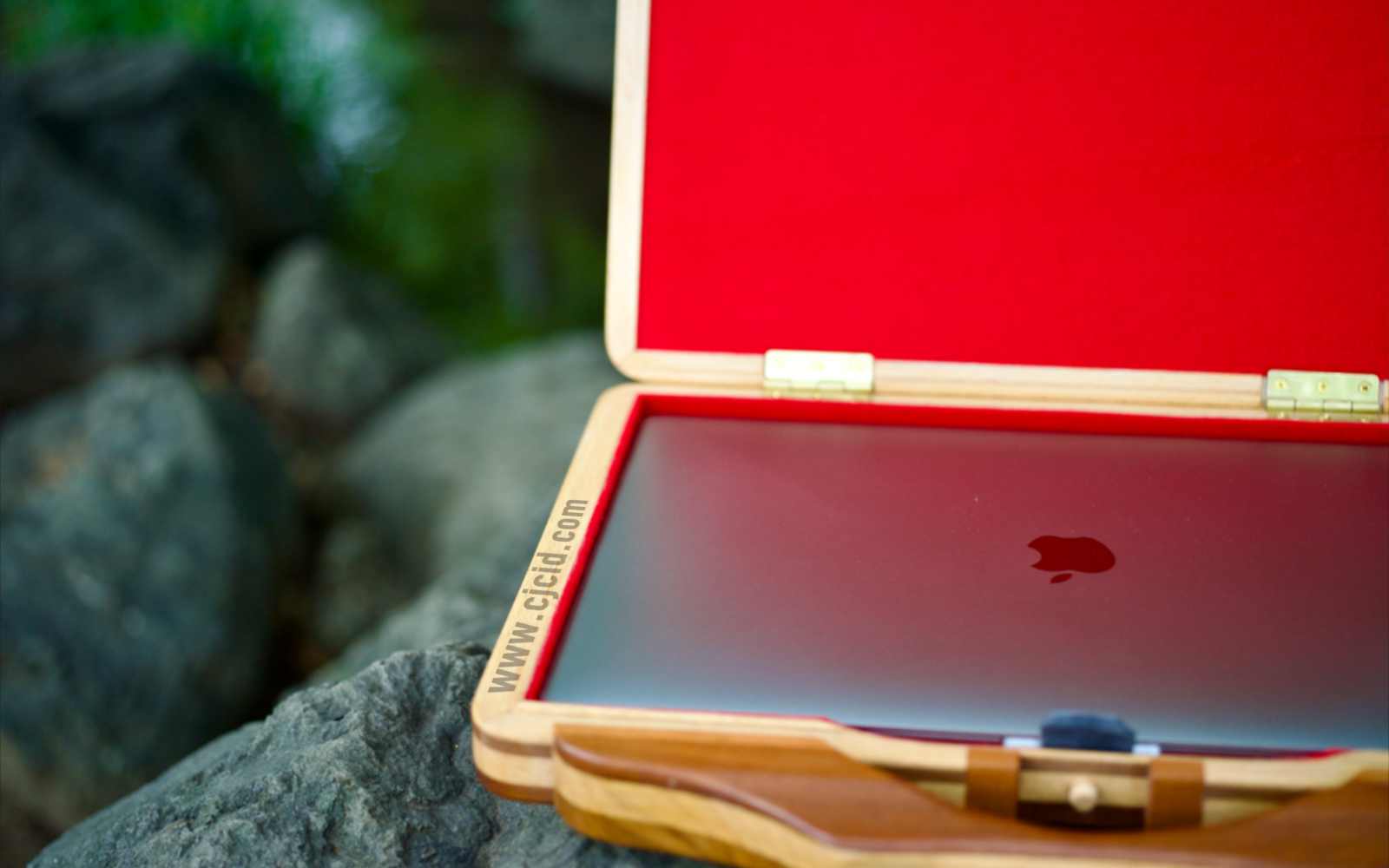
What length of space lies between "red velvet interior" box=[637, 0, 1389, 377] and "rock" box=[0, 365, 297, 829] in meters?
1.03

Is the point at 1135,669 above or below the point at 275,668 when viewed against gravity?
above

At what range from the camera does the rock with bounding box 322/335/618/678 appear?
7.53 feet

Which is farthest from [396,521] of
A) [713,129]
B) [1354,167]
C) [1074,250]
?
[1354,167]

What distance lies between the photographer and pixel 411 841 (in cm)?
93

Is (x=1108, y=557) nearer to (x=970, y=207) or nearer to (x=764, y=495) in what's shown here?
(x=764, y=495)

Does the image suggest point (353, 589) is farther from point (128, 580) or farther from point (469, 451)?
point (128, 580)

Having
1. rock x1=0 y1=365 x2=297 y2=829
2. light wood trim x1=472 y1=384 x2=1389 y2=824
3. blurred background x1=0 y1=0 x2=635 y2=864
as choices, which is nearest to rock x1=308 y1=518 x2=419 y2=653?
blurred background x1=0 y1=0 x2=635 y2=864

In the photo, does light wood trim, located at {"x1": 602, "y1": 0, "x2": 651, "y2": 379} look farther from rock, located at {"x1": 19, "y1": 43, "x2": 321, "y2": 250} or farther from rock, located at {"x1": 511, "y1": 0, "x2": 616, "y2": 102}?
rock, located at {"x1": 511, "y1": 0, "x2": 616, "y2": 102}

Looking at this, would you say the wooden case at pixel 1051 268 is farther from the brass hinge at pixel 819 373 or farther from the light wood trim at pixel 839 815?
the light wood trim at pixel 839 815

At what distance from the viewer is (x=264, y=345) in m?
3.13

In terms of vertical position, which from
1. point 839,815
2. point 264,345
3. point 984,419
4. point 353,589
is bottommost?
point 353,589

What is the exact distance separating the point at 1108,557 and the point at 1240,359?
13.5 inches

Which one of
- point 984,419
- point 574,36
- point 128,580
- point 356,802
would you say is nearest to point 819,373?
point 984,419

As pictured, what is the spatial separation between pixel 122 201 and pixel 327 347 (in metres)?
0.58
